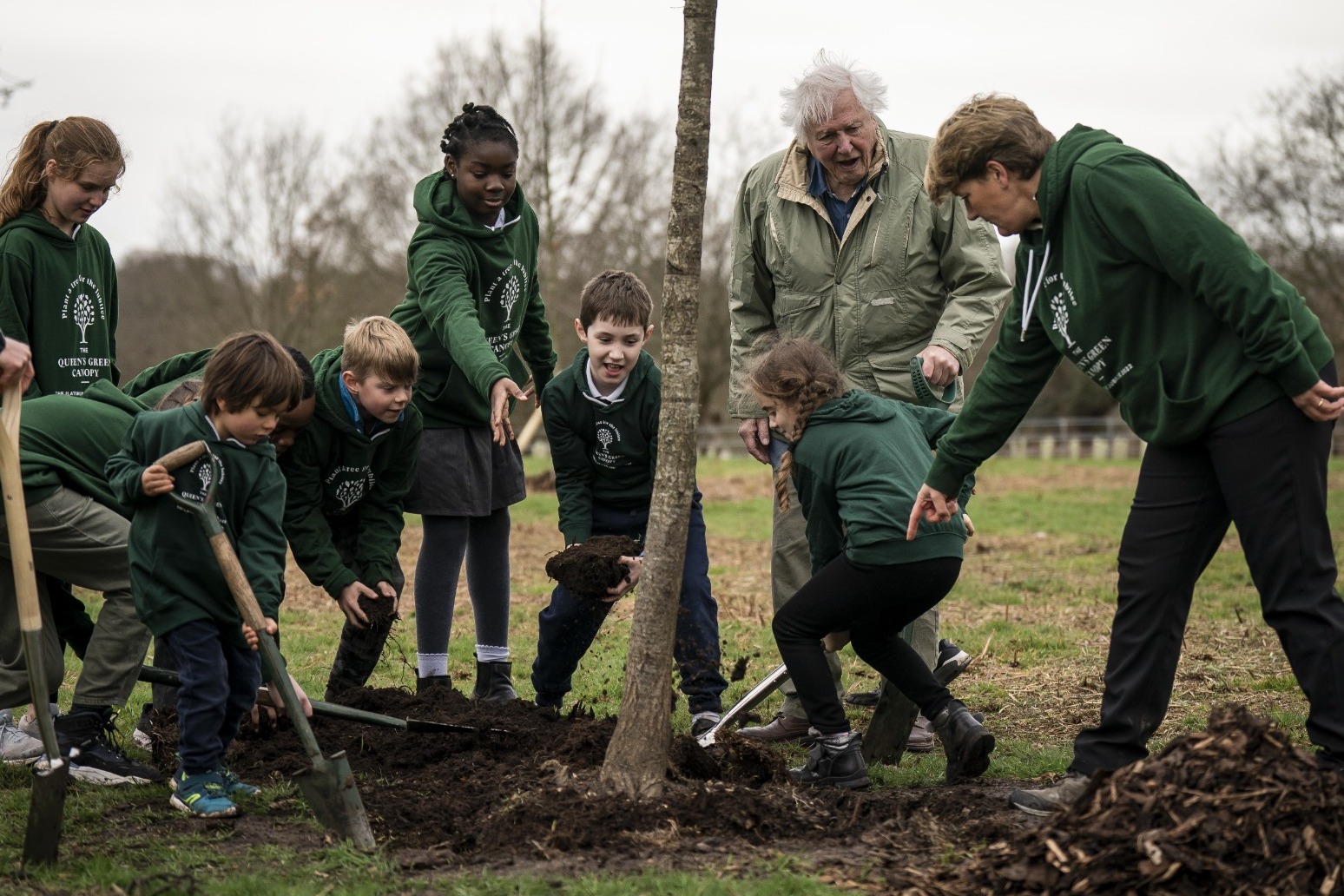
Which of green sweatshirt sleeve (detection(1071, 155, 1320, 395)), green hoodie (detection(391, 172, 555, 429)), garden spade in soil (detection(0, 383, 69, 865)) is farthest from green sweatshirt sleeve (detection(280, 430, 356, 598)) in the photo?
green sweatshirt sleeve (detection(1071, 155, 1320, 395))

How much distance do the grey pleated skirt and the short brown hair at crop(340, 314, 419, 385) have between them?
59 cm

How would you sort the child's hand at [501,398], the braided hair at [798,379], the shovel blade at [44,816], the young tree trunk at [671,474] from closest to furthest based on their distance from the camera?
the shovel blade at [44,816] < the young tree trunk at [671,474] < the braided hair at [798,379] < the child's hand at [501,398]

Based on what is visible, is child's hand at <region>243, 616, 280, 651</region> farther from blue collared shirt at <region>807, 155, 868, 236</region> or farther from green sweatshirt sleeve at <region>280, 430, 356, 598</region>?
blue collared shirt at <region>807, 155, 868, 236</region>

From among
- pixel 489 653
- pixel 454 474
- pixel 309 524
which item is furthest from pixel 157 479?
pixel 489 653

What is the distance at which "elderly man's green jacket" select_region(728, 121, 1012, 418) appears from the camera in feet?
16.9

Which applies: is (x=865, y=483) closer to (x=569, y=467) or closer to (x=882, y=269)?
(x=882, y=269)

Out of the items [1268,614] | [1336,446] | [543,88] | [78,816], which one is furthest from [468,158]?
[1336,446]

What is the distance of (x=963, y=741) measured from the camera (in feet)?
14.3

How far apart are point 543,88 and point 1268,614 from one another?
80.8ft

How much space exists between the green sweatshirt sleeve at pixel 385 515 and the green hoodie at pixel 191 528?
1.05m

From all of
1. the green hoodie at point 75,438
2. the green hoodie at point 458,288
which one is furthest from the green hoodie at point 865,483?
the green hoodie at point 75,438

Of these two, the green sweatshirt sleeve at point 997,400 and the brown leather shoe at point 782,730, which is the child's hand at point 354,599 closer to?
the brown leather shoe at point 782,730

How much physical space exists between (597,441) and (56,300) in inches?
82.9

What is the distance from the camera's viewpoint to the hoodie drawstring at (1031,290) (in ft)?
12.7
